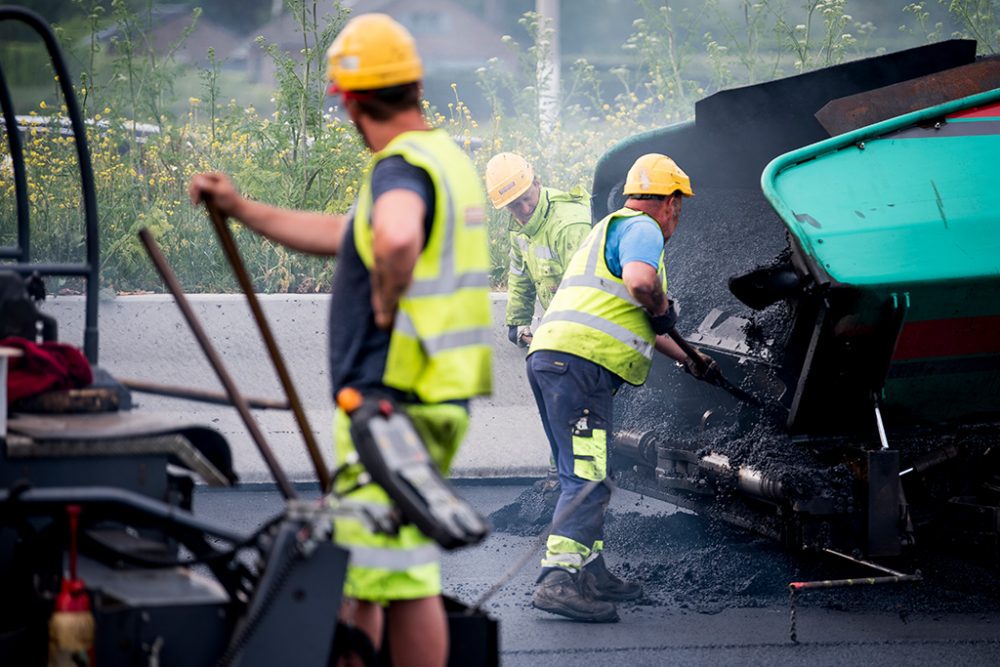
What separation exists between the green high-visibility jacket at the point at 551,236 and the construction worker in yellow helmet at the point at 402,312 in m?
4.32

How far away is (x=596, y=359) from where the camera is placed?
5777 millimetres

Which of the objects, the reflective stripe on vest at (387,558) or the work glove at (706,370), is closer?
the reflective stripe on vest at (387,558)

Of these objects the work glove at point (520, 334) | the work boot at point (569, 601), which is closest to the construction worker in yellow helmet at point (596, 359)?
the work boot at point (569, 601)

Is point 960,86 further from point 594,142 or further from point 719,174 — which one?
point 594,142

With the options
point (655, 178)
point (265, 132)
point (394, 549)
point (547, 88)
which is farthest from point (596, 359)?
point (547, 88)

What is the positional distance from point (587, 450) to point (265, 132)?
17.4 ft

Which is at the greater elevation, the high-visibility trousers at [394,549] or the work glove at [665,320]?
the work glove at [665,320]

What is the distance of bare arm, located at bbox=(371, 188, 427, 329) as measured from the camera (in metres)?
2.92

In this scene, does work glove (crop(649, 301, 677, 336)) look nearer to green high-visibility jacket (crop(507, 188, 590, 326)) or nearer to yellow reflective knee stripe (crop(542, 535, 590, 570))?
yellow reflective knee stripe (crop(542, 535, 590, 570))

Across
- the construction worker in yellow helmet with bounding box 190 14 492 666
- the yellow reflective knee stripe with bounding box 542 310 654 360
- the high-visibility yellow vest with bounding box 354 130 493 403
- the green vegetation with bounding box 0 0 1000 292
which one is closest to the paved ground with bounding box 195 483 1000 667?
the yellow reflective knee stripe with bounding box 542 310 654 360

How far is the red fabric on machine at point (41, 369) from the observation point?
359 centimetres

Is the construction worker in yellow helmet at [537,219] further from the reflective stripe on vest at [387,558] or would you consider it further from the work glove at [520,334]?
the reflective stripe on vest at [387,558]

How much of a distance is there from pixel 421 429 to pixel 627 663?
2.15m

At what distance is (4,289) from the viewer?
3.79 meters
